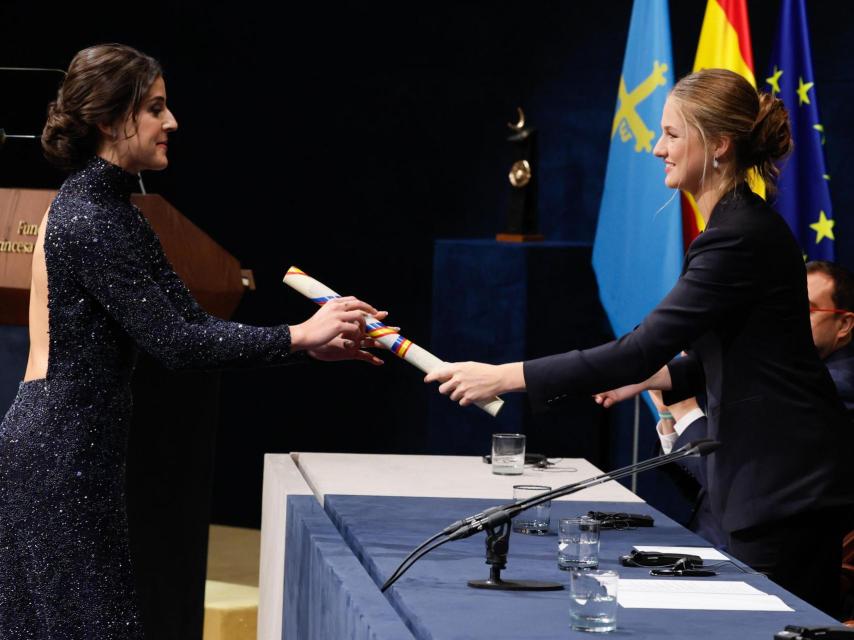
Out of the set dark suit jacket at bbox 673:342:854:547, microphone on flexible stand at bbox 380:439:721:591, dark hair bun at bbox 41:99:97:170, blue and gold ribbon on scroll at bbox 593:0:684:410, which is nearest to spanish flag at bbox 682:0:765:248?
blue and gold ribbon on scroll at bbox 593:0:684:410

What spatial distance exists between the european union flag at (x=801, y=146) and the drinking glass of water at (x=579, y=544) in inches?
104

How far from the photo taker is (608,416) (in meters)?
5.20

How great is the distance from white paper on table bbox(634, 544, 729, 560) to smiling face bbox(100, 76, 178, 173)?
3.56 feet

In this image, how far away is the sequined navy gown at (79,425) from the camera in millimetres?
2277

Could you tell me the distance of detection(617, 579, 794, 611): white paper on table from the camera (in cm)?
189

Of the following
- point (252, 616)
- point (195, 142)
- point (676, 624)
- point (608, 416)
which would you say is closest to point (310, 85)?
point (195, 142)

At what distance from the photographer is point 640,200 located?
4.74 meters

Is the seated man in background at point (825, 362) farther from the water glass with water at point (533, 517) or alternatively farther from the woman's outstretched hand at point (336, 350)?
the woman's outstretched hand at point (336, 350)

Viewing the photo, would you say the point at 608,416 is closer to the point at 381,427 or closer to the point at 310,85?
the point at 381,427

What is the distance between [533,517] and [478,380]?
0.28 m

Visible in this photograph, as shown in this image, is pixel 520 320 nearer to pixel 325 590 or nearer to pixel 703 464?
pixel 703 464

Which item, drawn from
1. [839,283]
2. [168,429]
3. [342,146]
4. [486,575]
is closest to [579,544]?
[486,575]

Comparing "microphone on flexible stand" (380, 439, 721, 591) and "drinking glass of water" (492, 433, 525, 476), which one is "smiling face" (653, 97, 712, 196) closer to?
"microphone on flexible stand" (380, 439, 721, 591)

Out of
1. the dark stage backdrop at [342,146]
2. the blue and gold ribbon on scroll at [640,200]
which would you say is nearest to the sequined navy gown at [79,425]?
the blue and gold ribbon on scroll at [640,200]
